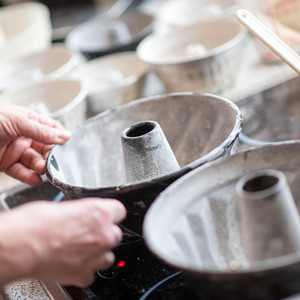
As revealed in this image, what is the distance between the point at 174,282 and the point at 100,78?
1063mm

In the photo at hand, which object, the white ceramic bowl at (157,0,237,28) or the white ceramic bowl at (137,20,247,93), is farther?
the white ceramic bowl at (157,0,237,28)

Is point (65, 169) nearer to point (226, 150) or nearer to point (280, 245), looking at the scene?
point (226, 150)

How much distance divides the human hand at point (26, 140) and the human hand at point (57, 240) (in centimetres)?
A: 39

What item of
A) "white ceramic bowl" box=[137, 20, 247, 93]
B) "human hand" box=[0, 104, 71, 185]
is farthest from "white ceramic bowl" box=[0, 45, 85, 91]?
"human hand" box=[0, 104, 71, 185]

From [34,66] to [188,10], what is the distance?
709mm

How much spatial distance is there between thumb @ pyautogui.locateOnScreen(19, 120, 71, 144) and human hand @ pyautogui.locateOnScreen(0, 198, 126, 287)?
37cm

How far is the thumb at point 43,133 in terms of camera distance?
1124 mm

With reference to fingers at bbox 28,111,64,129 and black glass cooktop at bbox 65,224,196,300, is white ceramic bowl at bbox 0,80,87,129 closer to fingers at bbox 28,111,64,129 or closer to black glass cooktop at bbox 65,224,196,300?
fingers at bbox 28,111,64,129

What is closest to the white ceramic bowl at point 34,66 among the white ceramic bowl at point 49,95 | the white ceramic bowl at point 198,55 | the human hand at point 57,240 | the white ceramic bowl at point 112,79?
the white ceramic bowl at point 112,79

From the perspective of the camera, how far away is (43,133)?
1.16 metres

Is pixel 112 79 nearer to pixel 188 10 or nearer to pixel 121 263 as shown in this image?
pixel 188 10

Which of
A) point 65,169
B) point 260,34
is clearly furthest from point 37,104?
point 260,34

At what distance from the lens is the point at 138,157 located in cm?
99

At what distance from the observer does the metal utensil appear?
3.17ft
